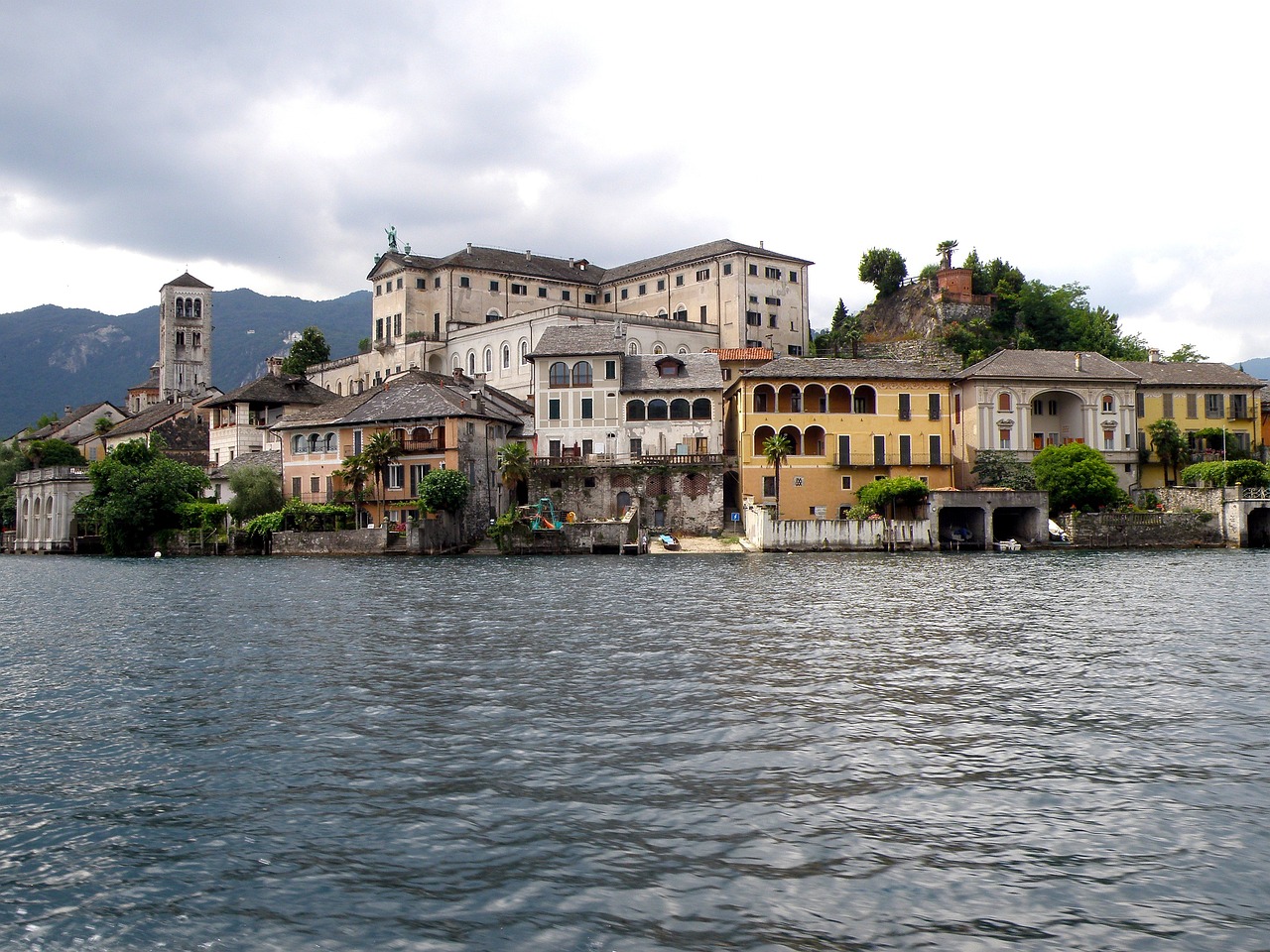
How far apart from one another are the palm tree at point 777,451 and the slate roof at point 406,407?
1817cm

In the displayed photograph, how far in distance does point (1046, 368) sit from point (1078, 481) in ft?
37.7

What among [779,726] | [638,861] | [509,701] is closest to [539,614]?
[509,701]

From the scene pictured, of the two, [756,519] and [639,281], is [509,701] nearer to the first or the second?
[756,519]

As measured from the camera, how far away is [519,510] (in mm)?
63125

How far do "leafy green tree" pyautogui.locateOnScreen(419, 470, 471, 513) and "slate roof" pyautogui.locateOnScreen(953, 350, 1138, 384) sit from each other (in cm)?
3351

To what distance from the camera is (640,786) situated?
Answer: 12430 mm

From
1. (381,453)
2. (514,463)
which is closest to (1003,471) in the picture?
(514,463)

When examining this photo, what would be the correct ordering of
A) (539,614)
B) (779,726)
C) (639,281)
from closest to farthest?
(779,726), (539,614), (639,281)

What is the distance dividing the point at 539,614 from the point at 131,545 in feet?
174

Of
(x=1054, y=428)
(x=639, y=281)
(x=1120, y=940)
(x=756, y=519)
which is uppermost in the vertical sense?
(x=639, y=281)

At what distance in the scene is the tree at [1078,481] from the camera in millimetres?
62969

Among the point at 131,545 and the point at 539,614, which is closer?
the point at 539,614

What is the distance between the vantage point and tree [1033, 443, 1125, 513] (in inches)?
2479

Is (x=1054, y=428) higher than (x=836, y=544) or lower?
higher
